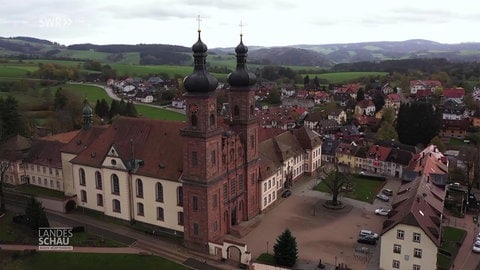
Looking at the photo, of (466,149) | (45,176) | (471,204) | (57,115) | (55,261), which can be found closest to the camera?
(55,261)

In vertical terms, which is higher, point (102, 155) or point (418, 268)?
point (102, 155)

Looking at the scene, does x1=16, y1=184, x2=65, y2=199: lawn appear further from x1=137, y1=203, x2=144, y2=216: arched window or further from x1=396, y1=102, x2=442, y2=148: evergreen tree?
x1=396, y1=102, x2=442, y2=148: evergreen tree

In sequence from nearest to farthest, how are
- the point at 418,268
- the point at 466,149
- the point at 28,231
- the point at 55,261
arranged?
the point at 418,268
the point at 55,261
the point at 28,231
the point at 466,149

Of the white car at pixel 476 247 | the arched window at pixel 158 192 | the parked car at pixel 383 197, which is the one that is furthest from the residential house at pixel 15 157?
the white car at pixel 476 247

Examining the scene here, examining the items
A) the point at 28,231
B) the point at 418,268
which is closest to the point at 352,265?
the point at 418,268

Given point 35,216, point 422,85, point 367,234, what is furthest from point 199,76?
point 422,85

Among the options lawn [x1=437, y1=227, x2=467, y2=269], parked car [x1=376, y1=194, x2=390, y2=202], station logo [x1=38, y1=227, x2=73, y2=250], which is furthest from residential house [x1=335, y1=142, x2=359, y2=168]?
station logo [x1=38, y1=227, x2=73, y2=250]

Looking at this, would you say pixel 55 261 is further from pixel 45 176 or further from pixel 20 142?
pixel 20 142

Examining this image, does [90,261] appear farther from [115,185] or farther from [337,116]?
[337,116]
